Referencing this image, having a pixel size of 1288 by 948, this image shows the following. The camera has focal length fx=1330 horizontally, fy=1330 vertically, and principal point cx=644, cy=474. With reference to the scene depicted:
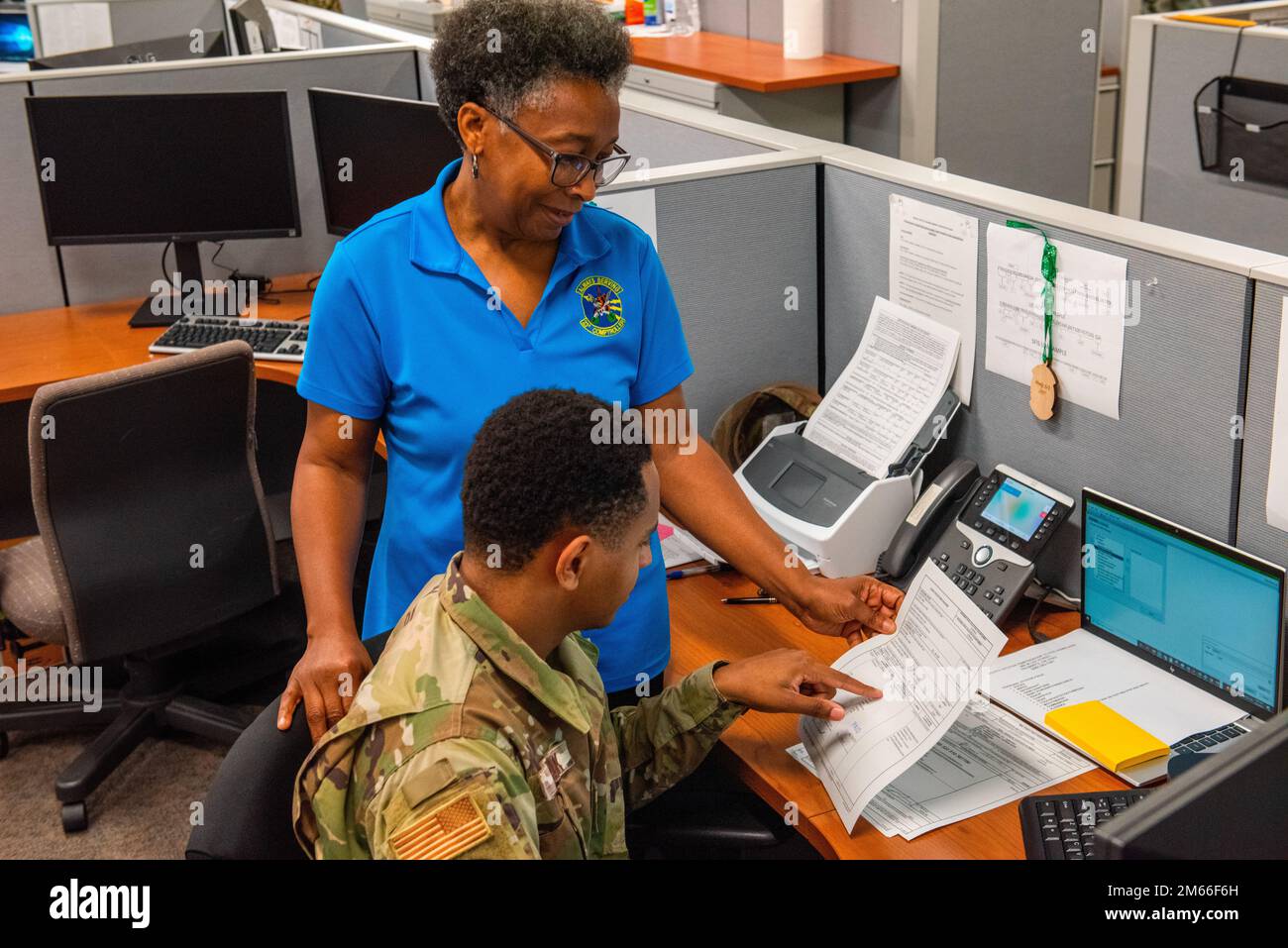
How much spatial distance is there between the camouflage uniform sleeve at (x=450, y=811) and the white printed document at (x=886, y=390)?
2.82ft

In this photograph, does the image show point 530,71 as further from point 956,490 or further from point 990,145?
point 990,145

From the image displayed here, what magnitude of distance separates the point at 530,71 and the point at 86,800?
1748mm

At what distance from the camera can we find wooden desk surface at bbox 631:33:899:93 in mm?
3283

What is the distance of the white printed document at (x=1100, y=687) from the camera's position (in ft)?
4.42

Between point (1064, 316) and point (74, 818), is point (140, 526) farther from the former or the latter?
point (1064, 316)

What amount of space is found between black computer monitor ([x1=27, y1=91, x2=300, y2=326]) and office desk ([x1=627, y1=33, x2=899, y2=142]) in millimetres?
968

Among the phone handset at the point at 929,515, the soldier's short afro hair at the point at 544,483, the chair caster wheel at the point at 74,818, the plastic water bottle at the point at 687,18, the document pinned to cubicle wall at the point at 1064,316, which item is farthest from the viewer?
the plastic water bottle at the point at 687,18

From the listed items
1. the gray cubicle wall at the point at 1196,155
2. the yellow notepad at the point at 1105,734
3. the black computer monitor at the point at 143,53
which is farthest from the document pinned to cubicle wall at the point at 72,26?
the yellow notepad at the point at 1105,734

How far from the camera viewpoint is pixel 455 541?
1.37 metres

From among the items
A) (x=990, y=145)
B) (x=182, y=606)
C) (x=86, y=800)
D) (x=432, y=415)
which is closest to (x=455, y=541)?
(x=432, y=415)

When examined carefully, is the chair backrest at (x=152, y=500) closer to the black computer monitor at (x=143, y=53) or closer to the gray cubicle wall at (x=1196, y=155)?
the black computer monitor at (x=143, y=53)

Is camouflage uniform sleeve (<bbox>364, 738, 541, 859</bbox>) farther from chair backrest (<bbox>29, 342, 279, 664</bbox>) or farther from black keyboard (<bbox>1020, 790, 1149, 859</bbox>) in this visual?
chair backrest (<bbox>29, 342, 279, 664</bbox>)

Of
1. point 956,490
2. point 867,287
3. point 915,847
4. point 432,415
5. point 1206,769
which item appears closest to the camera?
point 1206,769

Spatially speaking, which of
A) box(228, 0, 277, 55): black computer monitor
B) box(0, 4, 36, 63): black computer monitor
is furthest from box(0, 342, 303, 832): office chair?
box(0, 4, 36, 63): black computer monitor
